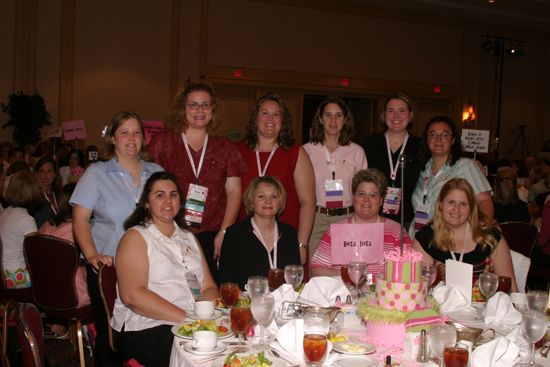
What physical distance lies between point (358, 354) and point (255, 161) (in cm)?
223

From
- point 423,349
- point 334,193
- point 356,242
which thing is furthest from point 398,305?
point 334,193

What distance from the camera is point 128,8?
10523 millimetres

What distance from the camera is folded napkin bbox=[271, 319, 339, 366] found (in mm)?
1881

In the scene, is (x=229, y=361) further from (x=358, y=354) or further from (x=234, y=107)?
(x=234, y=107)

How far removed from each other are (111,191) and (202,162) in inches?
25.0

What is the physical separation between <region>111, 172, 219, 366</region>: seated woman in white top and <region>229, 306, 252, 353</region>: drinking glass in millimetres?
650

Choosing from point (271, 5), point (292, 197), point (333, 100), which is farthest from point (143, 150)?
point (271, 5)

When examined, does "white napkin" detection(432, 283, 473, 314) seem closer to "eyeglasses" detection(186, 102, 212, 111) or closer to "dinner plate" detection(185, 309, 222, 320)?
"dinner plate" detection(185, 309, 222, 320)

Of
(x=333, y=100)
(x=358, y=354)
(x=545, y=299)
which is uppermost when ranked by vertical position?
(x=333, y=100)

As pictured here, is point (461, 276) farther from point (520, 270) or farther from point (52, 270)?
point (52, 270)

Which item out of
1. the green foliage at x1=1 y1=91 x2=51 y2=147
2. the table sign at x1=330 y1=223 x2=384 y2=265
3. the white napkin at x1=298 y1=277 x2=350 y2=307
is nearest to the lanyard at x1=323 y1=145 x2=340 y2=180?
the table sign at x1=330 y1=223 x2=384 y2=265

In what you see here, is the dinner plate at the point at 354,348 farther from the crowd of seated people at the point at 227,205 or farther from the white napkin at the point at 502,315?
the crowd of seated people at the point at 227,205

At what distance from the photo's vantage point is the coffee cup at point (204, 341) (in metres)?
1.97

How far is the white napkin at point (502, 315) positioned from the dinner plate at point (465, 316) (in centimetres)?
4
